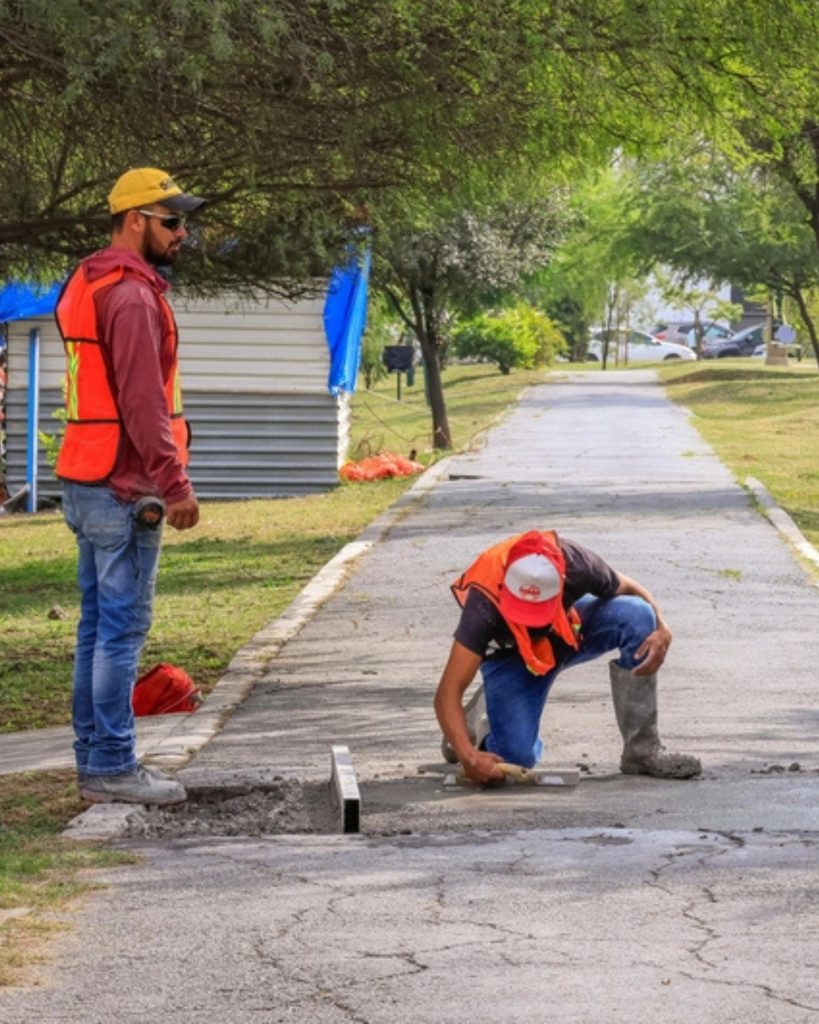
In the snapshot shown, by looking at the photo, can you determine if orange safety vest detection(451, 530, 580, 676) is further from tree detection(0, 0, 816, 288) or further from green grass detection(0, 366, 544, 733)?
green grass detection(0, 366, 544, 733)

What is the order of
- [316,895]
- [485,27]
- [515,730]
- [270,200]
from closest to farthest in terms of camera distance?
[316,895] → [515,730] → [485,27] → [270,200]

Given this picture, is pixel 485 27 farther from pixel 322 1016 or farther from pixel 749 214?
pixel 749 214

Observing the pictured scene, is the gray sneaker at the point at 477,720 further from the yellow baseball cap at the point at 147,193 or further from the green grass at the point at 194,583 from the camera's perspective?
the green grass at the point at 194,583

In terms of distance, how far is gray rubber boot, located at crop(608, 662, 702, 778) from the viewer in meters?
7.92

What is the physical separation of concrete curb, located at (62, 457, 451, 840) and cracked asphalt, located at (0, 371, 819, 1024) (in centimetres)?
12

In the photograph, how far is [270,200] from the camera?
12320 mm

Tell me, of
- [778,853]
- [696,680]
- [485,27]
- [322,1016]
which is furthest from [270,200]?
[322,1016]

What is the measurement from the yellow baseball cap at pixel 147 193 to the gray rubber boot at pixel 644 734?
7.57ft

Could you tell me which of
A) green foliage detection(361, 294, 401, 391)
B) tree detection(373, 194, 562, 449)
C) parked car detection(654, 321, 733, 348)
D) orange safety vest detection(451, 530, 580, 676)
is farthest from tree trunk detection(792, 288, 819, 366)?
orange safety vest detection(451, 530, 580, 676)

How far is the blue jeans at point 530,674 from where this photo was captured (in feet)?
25.9

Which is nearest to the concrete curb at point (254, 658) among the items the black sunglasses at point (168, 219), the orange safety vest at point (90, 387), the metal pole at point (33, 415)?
the orange safety vest at point (90, 387)

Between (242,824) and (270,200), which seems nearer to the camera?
(242,824)

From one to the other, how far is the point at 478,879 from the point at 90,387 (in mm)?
2346

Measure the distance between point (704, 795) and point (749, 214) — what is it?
36371 mm
